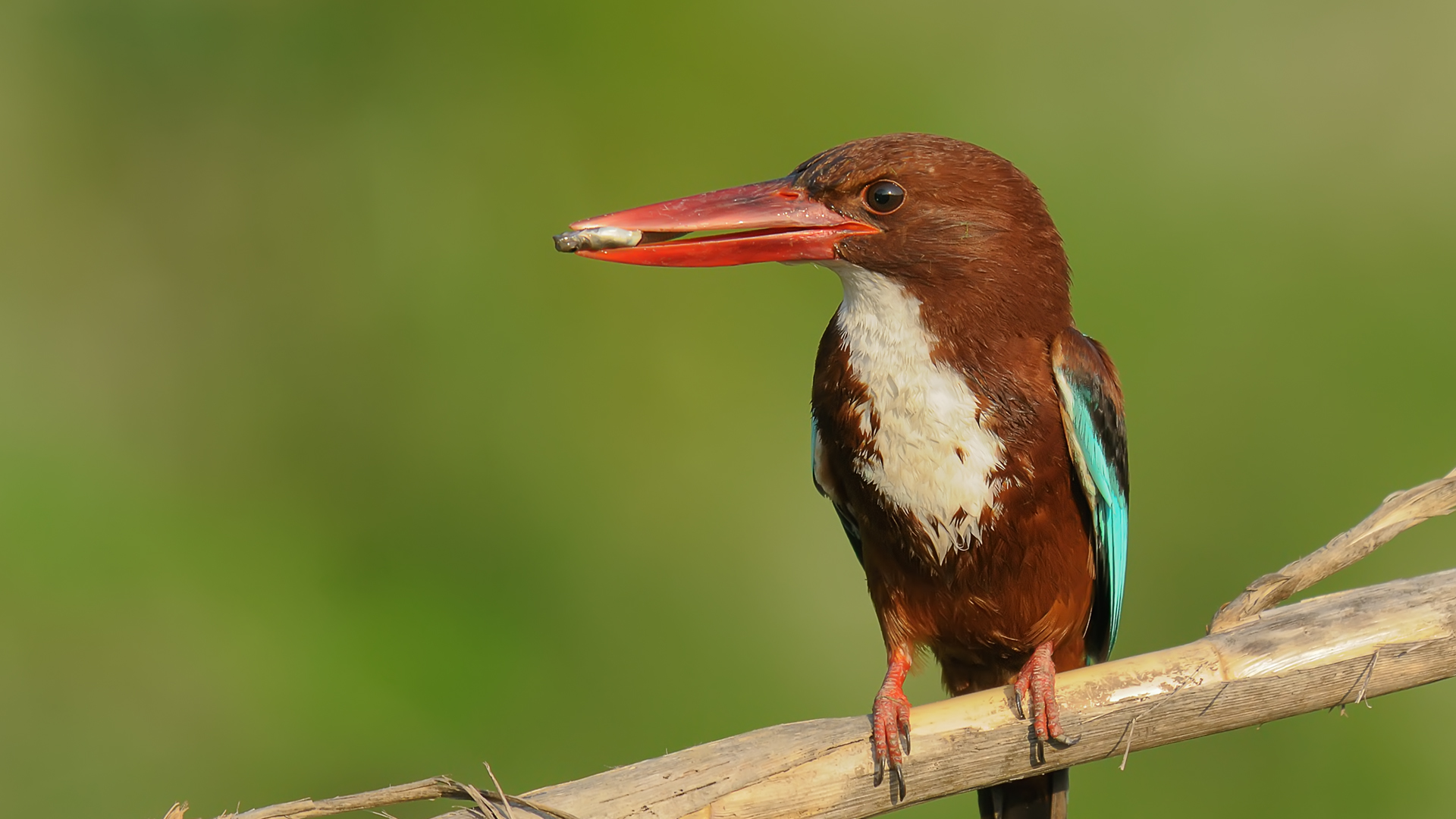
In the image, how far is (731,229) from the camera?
1900 millimetres

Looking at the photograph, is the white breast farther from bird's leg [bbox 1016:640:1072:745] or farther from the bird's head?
bird's leg [bbox 1016:640:1072:745]

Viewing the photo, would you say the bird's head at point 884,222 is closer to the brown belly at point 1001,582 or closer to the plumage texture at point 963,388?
the plumage texture at point 963,388

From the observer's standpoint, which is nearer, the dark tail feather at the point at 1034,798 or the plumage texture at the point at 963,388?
the plumage texture at the point at 963,388

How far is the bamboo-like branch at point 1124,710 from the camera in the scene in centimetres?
165

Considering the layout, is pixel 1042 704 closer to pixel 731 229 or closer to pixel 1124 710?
pixel 1124 710

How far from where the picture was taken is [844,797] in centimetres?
174

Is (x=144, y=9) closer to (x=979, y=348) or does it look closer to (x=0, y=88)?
(x=0, y=88)

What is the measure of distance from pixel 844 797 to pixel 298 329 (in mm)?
2929

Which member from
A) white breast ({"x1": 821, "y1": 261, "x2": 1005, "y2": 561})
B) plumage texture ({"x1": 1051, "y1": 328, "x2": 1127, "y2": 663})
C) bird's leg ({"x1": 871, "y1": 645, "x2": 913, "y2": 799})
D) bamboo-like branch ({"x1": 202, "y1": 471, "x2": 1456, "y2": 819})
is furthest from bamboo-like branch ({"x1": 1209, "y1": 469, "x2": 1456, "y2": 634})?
bird's leg ({"x1": 871, "y1": 645, "x2": 913, "y2": 799})

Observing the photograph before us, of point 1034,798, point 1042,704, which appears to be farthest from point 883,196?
point 1034,798

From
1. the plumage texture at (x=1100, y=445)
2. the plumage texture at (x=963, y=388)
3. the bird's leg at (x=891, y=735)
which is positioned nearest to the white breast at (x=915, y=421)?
the plumage texture at (x=963, y=388)

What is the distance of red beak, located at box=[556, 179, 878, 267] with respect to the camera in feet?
6.14

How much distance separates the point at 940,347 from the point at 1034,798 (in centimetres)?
78

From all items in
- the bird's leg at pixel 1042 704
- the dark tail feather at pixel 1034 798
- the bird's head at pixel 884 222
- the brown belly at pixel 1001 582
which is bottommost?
the dark tail feather at pixel 1034 798
